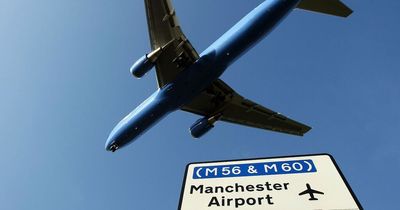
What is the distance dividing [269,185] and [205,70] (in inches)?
866

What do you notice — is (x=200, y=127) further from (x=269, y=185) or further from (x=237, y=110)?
(x=269, y=185)

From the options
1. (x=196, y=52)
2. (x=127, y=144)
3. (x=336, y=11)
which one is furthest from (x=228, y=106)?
(x=336, y=11)

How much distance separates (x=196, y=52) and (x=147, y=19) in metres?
4.53

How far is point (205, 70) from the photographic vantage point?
85.7 feet

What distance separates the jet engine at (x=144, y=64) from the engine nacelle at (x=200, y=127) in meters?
7.72

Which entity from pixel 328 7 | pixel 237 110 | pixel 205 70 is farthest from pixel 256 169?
pixel 237 110

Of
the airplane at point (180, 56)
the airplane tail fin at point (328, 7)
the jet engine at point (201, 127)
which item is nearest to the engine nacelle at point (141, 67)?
the airplane at point (180, 56)

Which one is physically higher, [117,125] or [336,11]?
[336,11]

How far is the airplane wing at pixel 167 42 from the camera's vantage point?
25516 millimetres

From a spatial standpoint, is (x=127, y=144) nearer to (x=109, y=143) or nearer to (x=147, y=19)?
(x=109, y=143)

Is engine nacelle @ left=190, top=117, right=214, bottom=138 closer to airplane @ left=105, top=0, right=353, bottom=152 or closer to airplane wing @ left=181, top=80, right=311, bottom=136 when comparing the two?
airplane wing @ left=181, top=80, right=311, bottom=136

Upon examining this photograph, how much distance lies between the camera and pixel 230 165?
4.91m

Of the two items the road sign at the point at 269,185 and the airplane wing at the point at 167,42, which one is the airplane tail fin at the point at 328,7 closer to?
the airplane wing at the point at 167,42

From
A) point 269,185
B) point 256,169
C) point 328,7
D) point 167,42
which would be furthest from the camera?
point 328,7
